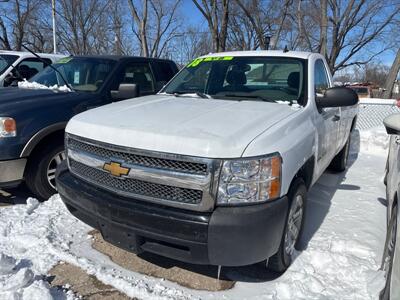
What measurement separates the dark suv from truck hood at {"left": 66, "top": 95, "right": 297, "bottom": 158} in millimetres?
1203

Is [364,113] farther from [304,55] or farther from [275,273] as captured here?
[275,273]

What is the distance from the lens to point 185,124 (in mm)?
2867

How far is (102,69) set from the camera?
5.66m

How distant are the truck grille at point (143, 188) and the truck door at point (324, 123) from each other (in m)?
1.76

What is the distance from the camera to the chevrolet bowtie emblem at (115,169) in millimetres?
2844

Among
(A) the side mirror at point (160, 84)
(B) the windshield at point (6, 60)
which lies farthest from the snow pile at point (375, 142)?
(B) the windshield at point (6, 60)

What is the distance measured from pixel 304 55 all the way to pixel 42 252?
3.36 m

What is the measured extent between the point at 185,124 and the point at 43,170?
2.52m

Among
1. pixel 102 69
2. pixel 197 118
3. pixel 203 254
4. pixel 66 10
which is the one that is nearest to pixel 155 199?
pixel 203 254

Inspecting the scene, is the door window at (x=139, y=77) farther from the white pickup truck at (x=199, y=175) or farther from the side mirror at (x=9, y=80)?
the side mirror at (x=9, y=80)

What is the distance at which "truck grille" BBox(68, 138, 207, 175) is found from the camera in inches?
102

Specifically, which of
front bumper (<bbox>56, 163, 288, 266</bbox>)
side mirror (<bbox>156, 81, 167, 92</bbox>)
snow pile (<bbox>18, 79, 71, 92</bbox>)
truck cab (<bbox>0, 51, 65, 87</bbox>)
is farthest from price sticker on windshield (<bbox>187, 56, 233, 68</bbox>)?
truck cab (<bbox>0, 51, 65, 87</bbox>)

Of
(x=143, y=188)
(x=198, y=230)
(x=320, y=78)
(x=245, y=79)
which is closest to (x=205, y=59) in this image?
(x=245, y=79)

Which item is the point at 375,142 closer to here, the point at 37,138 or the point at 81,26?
the point at 37,138
